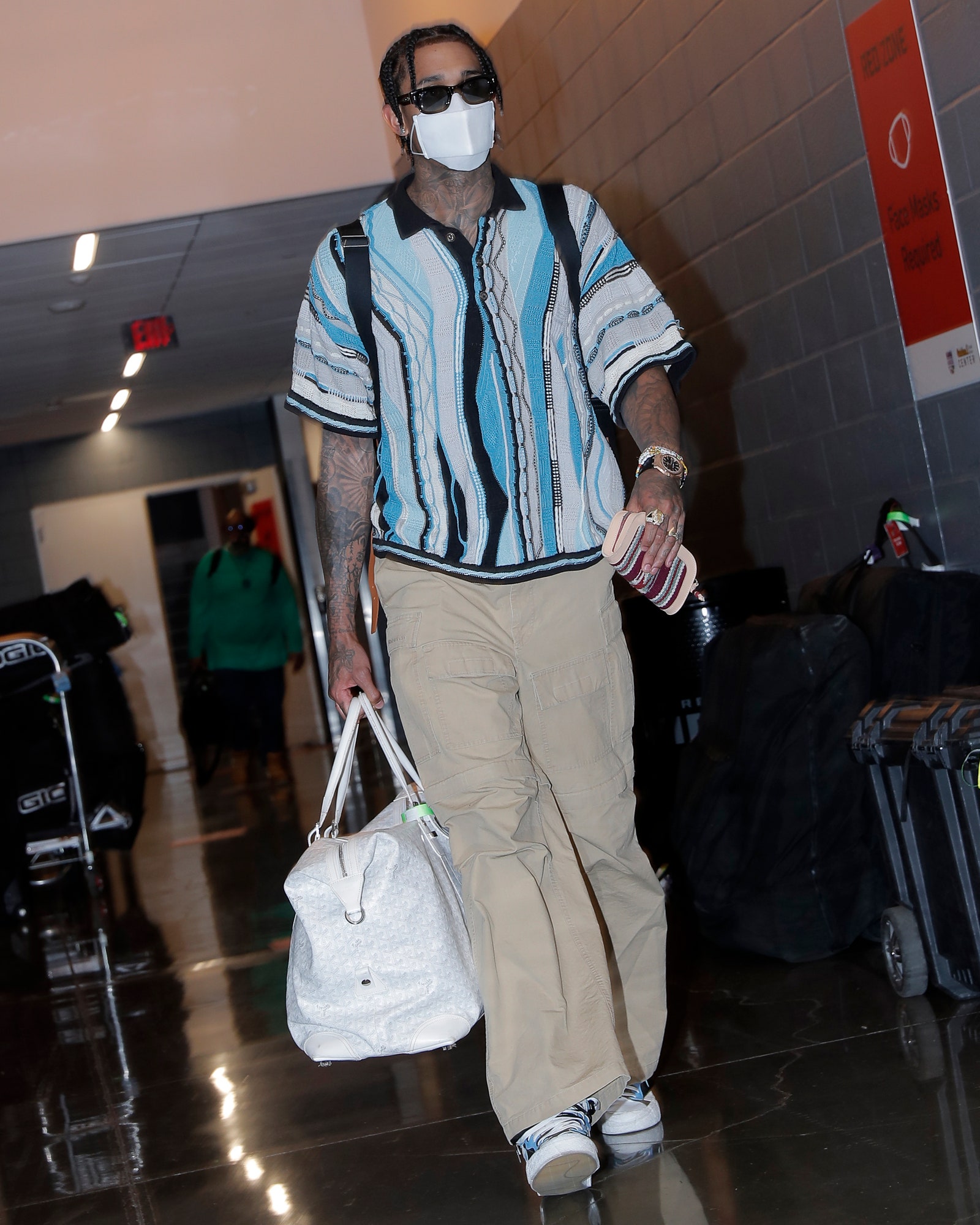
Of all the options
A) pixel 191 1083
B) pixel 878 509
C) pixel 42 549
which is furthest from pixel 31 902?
pixel 42 549

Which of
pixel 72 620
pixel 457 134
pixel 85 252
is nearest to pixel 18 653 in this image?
pixel 72 620

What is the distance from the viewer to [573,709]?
1.92 metres

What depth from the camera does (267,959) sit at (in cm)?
358

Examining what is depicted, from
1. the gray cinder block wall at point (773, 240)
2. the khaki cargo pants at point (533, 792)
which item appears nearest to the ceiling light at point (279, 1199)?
the khaki cargo pants at point (533, 792)

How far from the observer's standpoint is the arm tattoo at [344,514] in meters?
2.03

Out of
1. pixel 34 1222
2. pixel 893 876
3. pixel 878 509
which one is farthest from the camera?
pixel 878 509

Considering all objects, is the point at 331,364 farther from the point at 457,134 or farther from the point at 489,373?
the point at 457,134

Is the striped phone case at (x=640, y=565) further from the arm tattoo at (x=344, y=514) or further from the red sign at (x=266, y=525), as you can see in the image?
the red sign at (x=266, y=525)

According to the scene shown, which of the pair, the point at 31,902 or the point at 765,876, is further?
the point at 31,902

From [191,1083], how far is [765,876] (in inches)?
49.5

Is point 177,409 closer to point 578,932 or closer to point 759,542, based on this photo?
point 759,542

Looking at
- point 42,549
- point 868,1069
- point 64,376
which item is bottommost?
point 868,1069

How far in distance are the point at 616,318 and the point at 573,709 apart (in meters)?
0.58

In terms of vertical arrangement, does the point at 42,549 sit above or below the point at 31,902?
above
